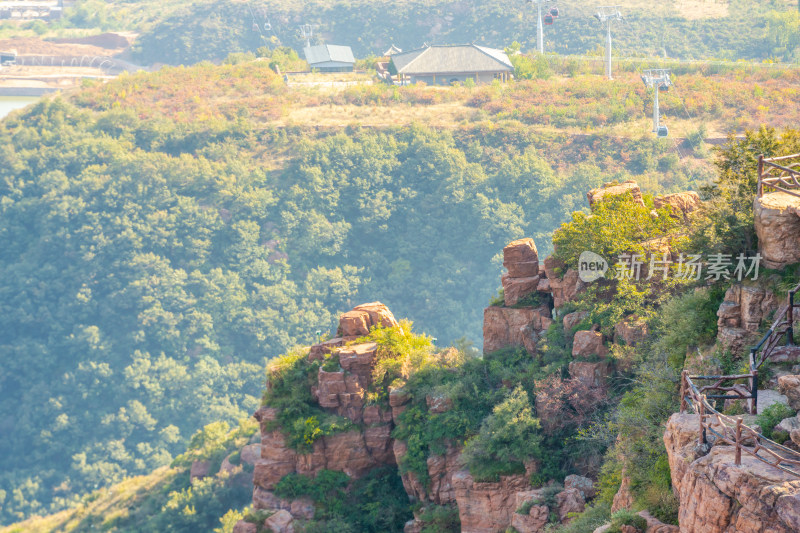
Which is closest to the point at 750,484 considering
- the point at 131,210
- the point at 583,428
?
the point at 583,428

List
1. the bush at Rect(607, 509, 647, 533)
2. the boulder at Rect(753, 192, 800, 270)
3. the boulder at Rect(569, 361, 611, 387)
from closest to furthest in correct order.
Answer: the bush at Rect(607, 509, 647, 533)
the boulder at Rect(753, 192, 800, 270)
the boulder at Rect(569, 361, 611, 387)

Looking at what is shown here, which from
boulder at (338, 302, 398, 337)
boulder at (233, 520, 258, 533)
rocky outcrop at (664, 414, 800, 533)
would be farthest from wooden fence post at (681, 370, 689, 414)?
boulder at (338, 302, 398, 337)

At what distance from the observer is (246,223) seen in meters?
82.3

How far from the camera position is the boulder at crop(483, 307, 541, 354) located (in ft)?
92.6

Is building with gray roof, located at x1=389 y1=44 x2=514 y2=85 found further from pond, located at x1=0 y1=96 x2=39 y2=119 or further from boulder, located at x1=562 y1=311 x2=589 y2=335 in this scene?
boulder, located at x1=562 y1=311 x2=589 y2=335

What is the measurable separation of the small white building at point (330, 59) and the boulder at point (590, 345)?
82.0m

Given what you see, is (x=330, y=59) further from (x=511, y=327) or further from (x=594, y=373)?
(x=594, y=373)

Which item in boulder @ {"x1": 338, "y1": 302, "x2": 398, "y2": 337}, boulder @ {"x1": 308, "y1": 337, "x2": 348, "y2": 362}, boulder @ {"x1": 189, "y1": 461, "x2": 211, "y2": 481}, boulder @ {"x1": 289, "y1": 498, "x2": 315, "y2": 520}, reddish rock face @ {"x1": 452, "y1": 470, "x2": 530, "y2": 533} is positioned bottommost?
boulder @ {"x1": 189, "y1": 461, "x2": 211, "y2": 481}

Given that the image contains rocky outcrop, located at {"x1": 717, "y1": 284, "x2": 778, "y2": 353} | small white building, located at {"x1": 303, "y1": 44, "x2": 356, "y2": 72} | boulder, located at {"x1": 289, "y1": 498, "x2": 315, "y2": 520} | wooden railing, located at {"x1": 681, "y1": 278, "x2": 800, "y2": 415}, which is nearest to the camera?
wooden railing, located at {"x1": 681, "y1": 278, "x2": 800, "y2": 415}

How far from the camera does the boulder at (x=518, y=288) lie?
2877 centimetres

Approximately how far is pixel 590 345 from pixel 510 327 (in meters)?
4.18

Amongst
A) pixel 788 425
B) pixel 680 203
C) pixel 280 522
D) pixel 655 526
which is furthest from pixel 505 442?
pixel 788 425

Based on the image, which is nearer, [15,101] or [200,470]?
[200,470]

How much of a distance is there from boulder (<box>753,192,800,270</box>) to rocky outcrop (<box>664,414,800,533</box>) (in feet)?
17.8
